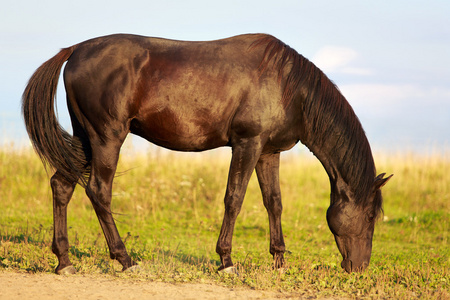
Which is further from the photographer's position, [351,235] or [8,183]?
[8,183]

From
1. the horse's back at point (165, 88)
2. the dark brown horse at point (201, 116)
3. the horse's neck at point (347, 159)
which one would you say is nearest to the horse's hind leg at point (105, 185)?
the dark brown horse at point (201, 116)

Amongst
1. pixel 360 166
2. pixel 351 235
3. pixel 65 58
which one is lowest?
pixel 351 235

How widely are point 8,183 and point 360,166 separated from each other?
25.8 feet

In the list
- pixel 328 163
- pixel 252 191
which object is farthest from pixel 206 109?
pixel 252 191

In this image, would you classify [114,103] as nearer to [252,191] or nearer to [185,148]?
[185,148]

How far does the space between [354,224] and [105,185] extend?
8.60 feet

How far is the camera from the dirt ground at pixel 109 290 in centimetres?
418

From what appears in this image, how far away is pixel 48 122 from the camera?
5090 millimetres

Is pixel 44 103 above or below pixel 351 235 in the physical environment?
above

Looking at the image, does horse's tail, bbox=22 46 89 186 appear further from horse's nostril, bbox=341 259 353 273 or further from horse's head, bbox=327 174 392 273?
horse's nostril, bbox=341 259 353 273

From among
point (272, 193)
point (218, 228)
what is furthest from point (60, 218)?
point (218, 228)

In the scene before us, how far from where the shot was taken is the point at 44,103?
5.10m

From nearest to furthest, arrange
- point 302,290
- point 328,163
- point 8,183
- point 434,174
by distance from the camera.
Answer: point 302,290
point 328,163
point 8,183
point 434,174

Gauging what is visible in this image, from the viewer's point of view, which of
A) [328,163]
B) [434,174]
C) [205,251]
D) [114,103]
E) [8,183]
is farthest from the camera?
[434,174]
